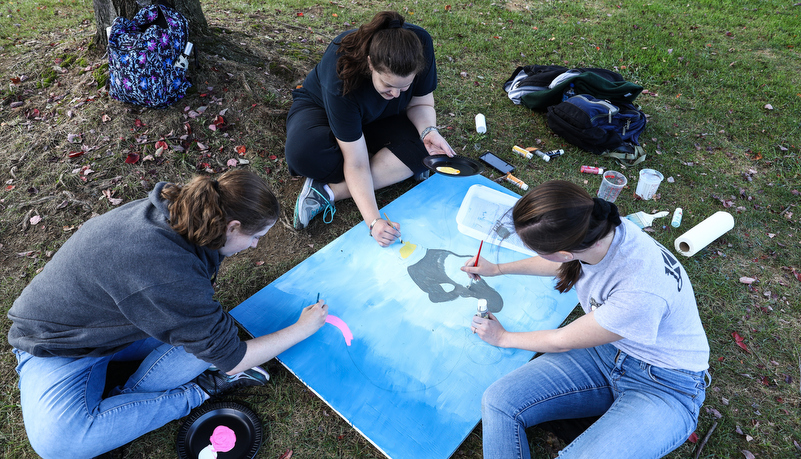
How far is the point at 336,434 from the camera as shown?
6.90 feet

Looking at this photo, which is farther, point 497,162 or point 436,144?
point 497,162

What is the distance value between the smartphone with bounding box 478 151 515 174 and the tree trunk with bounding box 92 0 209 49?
2.86 m

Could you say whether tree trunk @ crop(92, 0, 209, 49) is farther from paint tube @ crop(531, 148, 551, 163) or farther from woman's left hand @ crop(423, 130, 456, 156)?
paint tube @ crop(531, 148, 551, 163)

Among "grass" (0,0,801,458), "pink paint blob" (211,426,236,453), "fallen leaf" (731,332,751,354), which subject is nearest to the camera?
"pink paint blob" (211,426,236,453)

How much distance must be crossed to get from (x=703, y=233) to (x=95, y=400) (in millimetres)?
3632

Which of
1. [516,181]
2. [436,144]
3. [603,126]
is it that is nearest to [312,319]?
[436,144]

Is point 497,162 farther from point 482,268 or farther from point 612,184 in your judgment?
point 482,268

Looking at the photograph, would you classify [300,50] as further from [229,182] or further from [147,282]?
[147,282]

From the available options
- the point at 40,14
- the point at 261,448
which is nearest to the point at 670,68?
the point at 261,448

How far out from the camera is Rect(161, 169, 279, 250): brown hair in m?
1.60

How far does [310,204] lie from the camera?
2975 mm

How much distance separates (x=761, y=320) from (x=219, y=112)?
4.14 metres

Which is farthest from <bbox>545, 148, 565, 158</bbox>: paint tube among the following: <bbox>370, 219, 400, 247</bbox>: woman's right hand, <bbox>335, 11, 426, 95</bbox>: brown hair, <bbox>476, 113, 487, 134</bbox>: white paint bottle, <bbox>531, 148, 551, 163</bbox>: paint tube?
<bbox>335, 11, 426, 95</bbox>: brown hair

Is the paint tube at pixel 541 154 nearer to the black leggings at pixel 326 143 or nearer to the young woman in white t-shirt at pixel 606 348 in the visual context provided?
the black leggings at pixel 326 143
